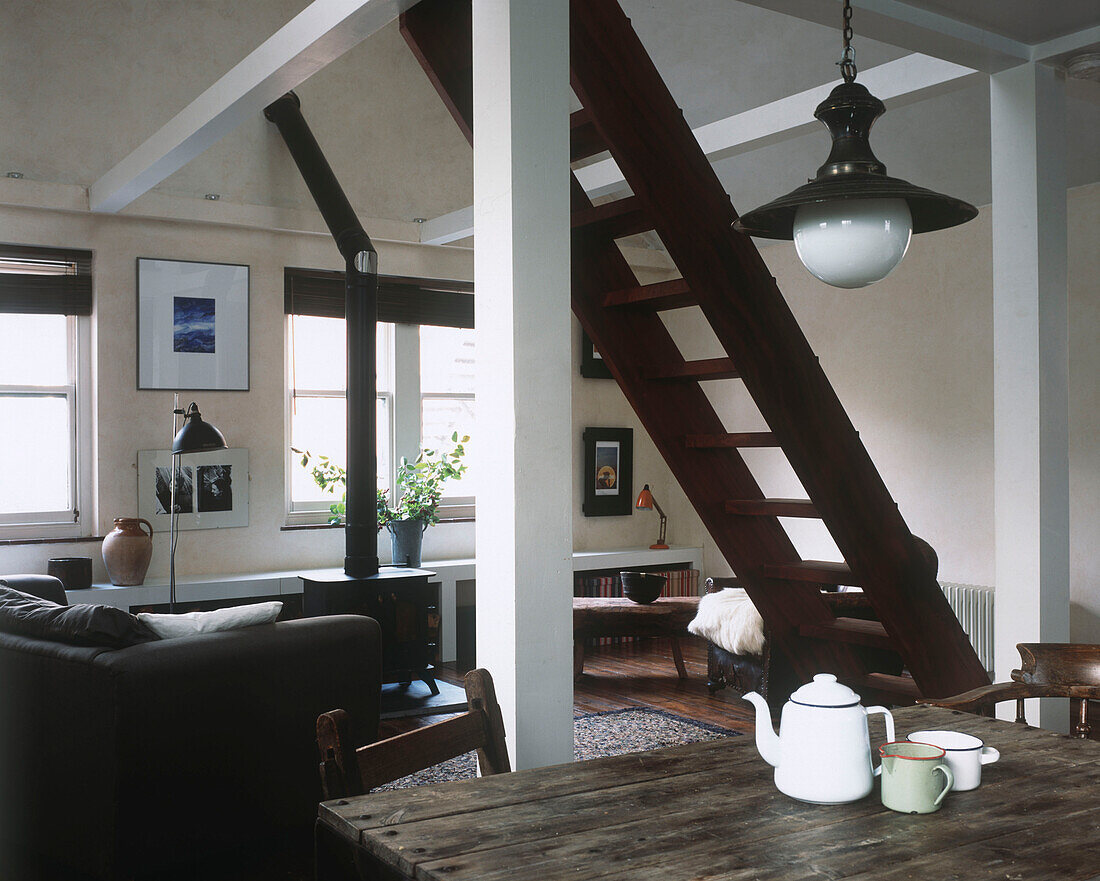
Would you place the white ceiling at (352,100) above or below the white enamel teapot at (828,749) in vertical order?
above

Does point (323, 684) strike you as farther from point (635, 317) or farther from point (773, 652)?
point (773, 652)

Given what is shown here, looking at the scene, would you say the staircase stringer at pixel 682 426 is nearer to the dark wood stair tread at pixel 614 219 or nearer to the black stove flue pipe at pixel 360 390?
the dark wood stair tread at pixel 614 219

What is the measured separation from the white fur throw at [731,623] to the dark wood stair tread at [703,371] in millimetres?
2451

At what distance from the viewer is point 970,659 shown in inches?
141

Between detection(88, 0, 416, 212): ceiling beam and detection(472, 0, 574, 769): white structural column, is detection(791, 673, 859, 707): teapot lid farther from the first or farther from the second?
detection(88, 0, 416, 212): ceiling beam

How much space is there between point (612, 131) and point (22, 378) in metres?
4.89

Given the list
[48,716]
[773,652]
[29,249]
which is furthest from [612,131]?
[29,249]

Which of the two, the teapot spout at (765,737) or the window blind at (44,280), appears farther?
the window blind at (44,280)

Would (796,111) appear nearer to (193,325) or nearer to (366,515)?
(366,515)

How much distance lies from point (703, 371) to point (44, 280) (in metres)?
4.79

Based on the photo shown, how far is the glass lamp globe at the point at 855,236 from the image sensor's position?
6.33 feet

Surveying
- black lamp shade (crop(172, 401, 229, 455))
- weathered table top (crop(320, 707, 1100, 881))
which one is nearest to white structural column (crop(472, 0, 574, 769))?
weathered table top (crop(320, 707, 1100, 881))

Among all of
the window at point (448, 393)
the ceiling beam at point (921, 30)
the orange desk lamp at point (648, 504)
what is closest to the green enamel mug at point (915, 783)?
the ceiling beam at point (921, 30)

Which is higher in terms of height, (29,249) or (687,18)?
(687,18)
